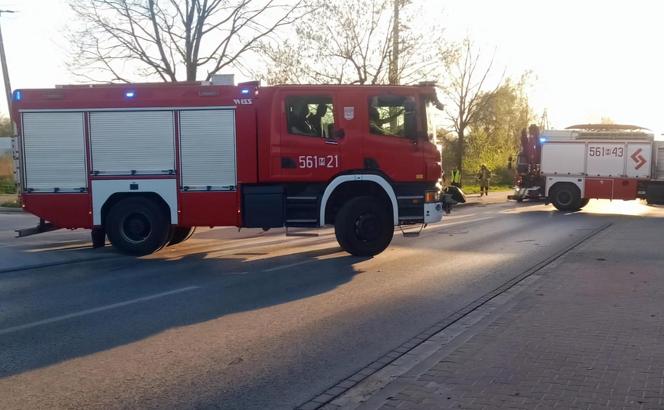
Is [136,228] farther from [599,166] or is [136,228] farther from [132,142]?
[599,166]

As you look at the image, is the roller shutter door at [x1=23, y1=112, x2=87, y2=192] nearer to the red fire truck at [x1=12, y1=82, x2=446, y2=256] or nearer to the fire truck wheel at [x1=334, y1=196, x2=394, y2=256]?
the red fire truck at [x1=12, y1=82, x2=446, y2=256]

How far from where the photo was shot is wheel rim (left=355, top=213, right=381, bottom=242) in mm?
12102

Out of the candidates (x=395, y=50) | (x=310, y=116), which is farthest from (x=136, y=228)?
(x=395, y=50)

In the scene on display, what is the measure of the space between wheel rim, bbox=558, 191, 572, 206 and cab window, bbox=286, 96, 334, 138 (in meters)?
16.8

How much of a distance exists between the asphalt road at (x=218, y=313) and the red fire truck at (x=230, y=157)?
0.79 meters

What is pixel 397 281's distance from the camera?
32.2 feet

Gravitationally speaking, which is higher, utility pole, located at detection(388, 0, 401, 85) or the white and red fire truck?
utility pole, located at detection(388, 0, 401, 85)

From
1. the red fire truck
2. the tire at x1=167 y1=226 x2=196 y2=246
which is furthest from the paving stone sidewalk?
the tire at x1=167 y1=226 x2=196 y2=246

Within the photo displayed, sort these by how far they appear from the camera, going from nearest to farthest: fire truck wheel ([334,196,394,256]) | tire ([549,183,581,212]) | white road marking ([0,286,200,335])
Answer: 1. white road marking ([0,286,200,335])
2. fire truck wheel ([334,196,394,256])
3. tire ([549,183,581,212])

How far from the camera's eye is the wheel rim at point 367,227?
12.1 meters

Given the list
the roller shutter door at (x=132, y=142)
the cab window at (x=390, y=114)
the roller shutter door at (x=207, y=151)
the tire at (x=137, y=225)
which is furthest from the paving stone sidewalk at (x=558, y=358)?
the roller shutter door at (x=132, y=142)

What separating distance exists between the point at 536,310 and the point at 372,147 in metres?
5.26

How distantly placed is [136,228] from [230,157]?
2.20 m

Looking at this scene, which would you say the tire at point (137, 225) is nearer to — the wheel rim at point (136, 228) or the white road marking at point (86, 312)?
the wheel rim at point (136, 228)
